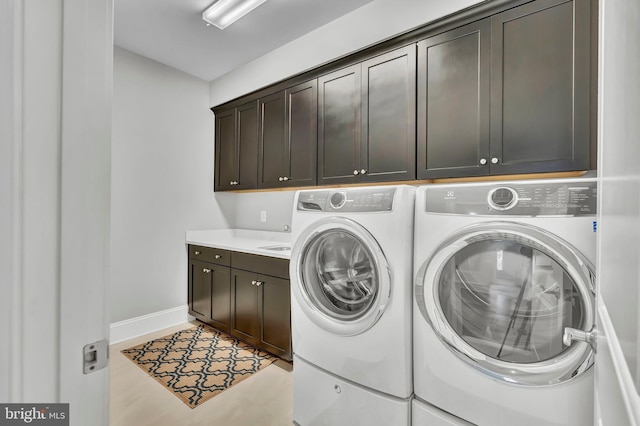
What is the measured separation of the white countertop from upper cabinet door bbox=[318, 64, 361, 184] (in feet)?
3.09

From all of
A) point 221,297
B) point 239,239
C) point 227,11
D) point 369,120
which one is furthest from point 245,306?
point 227,11

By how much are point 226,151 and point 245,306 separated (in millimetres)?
1737

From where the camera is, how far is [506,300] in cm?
118

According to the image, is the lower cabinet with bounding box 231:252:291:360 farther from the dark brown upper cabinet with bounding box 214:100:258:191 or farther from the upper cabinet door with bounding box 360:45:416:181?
the upper cabinet door with bounding box 360:45:416:181

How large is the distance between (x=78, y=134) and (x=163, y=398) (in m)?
2.10

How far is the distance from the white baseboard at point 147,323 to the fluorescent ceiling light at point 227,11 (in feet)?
9.10

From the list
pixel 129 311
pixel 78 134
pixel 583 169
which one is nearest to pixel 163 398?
pixel 129 311

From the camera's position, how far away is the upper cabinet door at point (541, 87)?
1.45 metres

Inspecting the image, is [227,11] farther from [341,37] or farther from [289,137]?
[289,137]

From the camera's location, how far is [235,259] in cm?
281

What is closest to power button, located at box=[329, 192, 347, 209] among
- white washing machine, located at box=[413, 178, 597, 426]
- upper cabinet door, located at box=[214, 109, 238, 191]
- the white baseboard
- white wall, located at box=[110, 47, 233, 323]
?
white washing machine, located at box=[413, 178, 597, 426]

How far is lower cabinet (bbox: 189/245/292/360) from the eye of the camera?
2.40 m

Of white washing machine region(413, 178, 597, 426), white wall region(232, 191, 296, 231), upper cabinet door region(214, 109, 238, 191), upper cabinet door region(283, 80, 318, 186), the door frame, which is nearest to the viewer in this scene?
the door frame

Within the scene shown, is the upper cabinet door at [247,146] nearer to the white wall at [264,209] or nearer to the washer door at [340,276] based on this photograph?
the white wall at [264,209]
